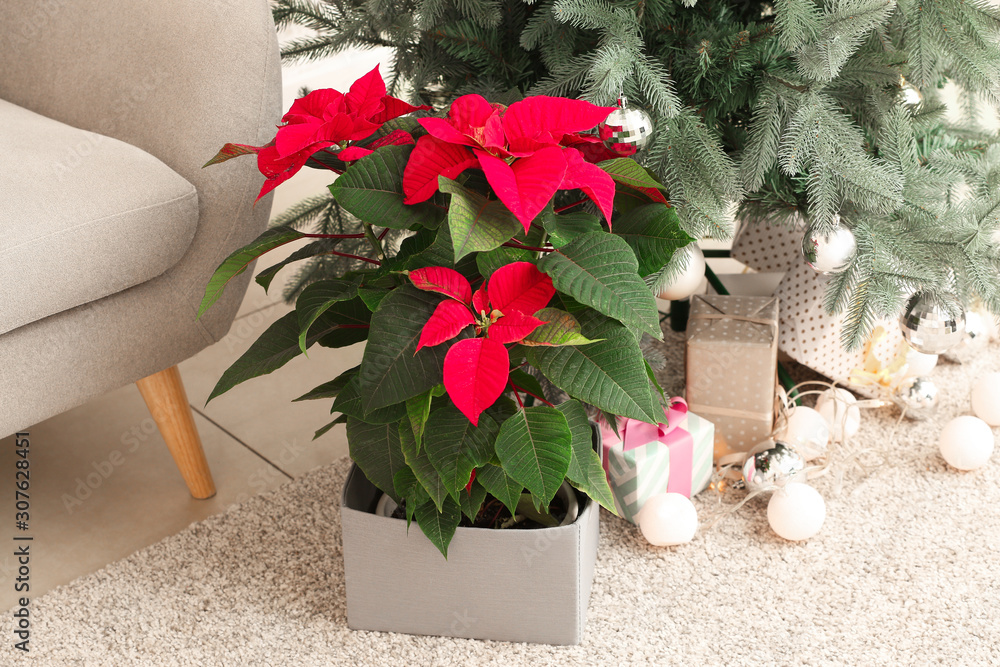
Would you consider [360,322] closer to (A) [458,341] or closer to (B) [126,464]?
(A) [458,341]

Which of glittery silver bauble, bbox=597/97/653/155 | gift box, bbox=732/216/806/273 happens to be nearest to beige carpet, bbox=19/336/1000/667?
gift box, bbox=732/216/806/273

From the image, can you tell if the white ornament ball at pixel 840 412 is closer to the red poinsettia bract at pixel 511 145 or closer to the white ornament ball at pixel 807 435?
the white ornament ball at pixel 807 435

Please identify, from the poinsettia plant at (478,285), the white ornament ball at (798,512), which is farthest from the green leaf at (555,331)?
the white ornament ball at (798,512)

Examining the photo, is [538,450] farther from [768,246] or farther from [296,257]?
[768,246]

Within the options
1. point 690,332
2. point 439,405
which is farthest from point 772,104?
point 439,405

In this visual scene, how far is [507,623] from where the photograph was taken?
0.85 m

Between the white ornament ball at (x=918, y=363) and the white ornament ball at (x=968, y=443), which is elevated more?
the white ornament ball at (x=968, y=443)

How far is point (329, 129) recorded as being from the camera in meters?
0.66

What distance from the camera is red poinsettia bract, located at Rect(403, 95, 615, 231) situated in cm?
62

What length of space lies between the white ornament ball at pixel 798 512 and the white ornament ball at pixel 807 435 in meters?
0.12

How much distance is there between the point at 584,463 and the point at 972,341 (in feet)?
2.83

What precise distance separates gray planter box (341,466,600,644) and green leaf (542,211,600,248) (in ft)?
0.96

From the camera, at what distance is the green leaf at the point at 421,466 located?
72cm

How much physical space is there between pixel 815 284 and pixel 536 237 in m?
0.62
